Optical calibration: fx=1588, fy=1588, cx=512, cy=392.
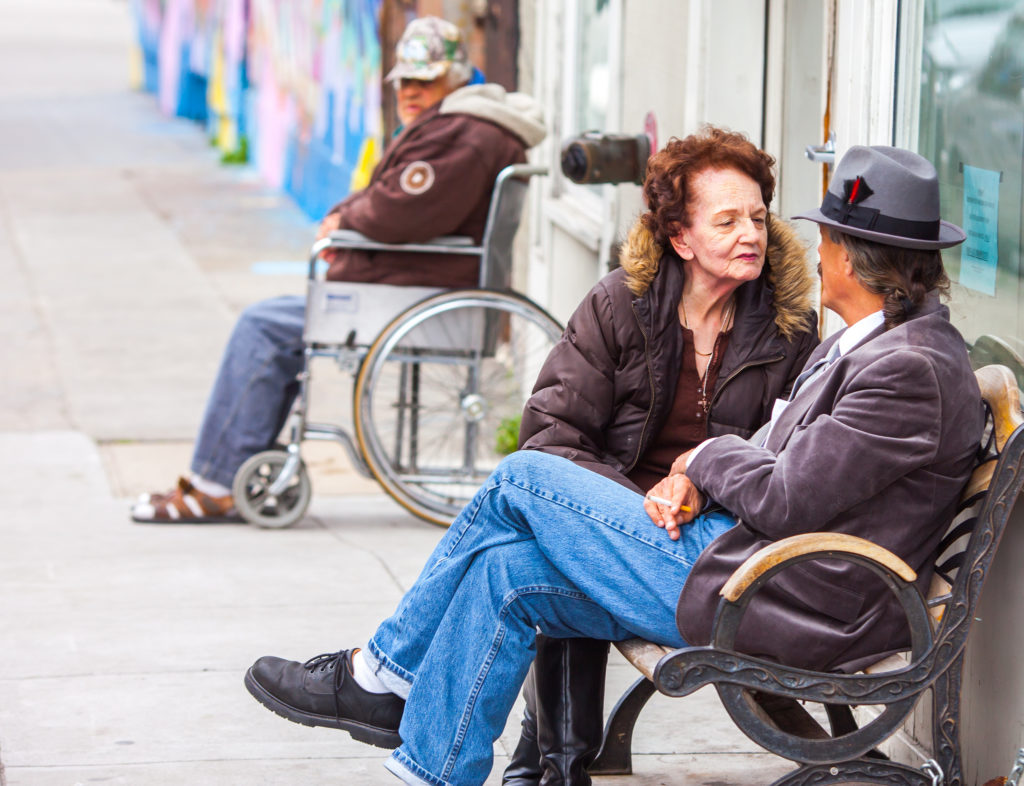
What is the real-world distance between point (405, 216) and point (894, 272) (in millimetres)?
2777

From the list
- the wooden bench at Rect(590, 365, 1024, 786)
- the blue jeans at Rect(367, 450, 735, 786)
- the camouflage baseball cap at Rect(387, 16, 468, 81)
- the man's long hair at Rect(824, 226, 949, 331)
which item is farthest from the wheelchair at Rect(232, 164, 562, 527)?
the wooden bench at Rect(590, 365, 1024, 786)

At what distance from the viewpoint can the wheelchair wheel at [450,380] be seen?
533cm

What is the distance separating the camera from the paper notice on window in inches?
126

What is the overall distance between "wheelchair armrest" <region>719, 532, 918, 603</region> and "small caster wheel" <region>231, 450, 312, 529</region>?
10.4ft

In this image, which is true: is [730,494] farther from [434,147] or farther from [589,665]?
[434,147]

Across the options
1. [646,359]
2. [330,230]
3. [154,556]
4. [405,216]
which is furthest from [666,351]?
[154,556]

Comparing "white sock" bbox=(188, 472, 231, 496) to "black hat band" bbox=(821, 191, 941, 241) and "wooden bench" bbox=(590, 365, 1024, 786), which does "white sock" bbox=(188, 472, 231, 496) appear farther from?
"black hat band" bbox=(821, 191, 941, 241)

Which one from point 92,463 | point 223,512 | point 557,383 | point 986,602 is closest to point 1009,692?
point 986,602

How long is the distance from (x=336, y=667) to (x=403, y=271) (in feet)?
8.09

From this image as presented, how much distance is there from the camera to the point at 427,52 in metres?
5.53

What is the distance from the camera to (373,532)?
18.8 ft

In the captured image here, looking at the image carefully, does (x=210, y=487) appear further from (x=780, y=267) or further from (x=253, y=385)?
(x=780, y=267)

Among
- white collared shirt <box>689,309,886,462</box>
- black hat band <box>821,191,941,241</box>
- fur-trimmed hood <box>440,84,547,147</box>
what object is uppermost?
fur-trimmed hood <box>440,84,547,147</box>

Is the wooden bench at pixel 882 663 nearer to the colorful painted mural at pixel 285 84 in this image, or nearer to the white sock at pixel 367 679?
the white sock at pixel 367 679
